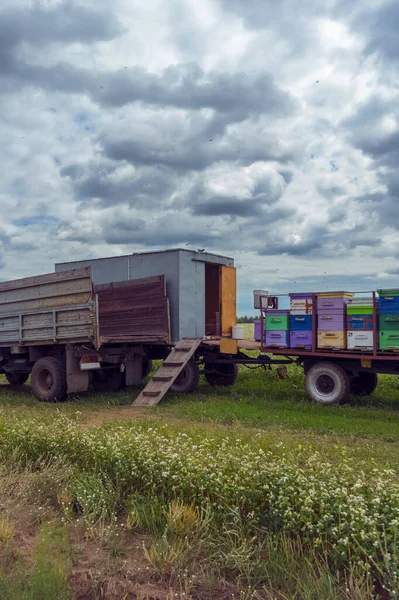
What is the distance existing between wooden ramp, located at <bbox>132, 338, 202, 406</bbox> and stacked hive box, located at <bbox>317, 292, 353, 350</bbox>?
307cm

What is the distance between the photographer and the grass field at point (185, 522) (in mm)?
3943

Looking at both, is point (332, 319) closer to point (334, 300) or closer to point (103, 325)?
point (334, 300)

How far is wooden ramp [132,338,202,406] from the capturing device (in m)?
12.2

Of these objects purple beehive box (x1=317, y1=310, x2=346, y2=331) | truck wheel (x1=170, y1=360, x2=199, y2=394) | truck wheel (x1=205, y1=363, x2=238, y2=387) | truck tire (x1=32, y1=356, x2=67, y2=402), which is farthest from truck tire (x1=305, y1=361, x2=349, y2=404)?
truck tire (x1=32, y1=356, x2=67, y2=402)

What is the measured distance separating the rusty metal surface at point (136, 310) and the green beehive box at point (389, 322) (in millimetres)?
5138

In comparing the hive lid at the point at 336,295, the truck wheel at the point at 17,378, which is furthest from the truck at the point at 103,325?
the hive lid at the point at 336,295

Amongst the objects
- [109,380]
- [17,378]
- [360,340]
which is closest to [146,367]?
[109,380]

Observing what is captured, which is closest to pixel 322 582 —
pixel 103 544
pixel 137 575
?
pixel 137 575

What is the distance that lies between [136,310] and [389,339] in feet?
20.5

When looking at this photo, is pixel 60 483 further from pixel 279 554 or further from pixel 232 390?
pixel 232 390

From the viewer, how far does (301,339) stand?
40.8 feet

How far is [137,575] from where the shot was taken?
415 cm

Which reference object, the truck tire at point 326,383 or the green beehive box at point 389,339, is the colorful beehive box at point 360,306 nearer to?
the green beehive box at point 389,339

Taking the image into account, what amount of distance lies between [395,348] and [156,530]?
7886 millimetres
